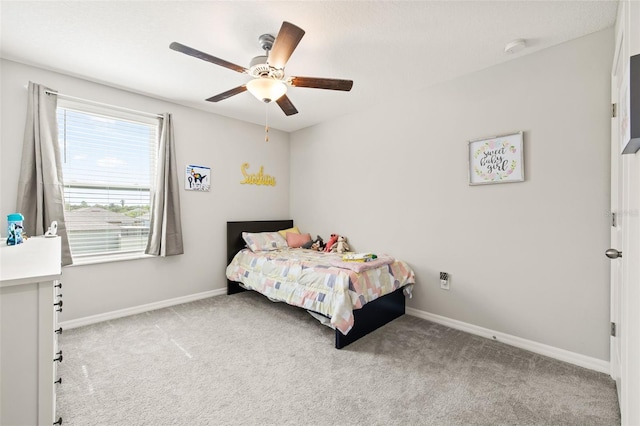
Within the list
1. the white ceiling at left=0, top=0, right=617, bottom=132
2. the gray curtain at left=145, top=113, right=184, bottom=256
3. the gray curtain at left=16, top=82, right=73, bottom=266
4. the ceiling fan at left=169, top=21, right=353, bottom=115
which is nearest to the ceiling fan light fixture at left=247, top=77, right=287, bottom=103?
the ceiling fan at left=169, top=21, right=353, bottom=115

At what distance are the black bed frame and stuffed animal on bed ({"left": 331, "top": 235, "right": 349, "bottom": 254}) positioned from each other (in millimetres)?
904

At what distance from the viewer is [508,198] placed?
2496mm

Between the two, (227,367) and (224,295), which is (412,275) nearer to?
(227,367)

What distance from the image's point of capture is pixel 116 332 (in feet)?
8.89

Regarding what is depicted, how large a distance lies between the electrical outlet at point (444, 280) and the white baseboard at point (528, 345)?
31 cm

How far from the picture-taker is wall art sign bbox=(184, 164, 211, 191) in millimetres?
3586

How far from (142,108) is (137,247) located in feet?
5.08

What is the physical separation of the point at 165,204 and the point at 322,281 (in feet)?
6.55

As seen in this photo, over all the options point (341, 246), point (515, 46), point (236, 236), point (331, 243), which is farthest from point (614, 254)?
point (236, 236)

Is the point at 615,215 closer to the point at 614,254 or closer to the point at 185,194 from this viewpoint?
the point at 614,254

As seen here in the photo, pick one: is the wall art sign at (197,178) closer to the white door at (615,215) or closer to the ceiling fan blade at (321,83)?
the ceiling fan blade at (321,83)

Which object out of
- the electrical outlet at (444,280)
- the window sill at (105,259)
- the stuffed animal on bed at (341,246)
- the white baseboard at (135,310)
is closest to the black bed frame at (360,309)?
the white baseboard at (135,310)

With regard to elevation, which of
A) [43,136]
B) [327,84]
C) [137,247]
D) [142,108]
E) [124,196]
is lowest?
[137,247]

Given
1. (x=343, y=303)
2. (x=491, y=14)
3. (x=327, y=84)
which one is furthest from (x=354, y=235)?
(x=491, y=14)
